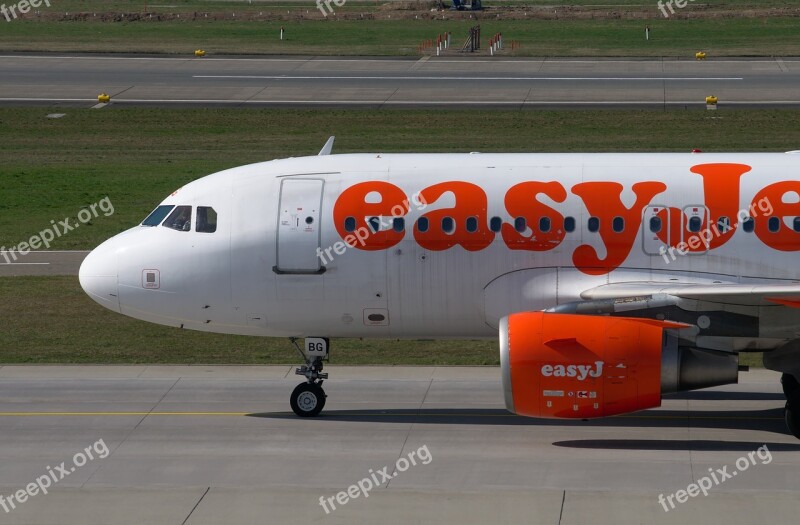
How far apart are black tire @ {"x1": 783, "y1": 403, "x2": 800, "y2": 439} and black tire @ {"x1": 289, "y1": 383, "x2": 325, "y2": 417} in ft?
24.0

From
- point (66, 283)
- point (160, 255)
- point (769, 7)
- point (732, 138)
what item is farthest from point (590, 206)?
point (769, 7)

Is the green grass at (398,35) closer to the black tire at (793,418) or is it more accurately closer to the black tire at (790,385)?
the black tire at (790,385)

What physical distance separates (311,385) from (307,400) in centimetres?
26

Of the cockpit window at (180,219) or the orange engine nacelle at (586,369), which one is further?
the cockpit window at (180,219)

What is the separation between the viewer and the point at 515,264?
19594mm

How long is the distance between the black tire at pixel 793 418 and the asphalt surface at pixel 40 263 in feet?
61.6

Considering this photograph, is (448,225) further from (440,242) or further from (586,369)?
(586,369)

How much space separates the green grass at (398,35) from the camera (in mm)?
65688

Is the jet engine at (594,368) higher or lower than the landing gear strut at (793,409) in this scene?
higher

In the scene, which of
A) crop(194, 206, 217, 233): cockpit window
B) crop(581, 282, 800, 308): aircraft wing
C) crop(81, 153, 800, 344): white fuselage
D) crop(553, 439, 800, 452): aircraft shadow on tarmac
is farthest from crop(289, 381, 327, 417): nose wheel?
crop(581, 282, 800, 308): aircraft wing

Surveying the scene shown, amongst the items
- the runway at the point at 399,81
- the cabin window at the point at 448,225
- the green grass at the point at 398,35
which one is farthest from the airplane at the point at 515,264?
the green grass at the point at 398,35

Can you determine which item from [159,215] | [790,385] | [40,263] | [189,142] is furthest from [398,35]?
[790,385]

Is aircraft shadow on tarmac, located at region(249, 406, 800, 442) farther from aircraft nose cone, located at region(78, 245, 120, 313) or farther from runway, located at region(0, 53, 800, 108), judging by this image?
runway, located at region(0, 53, 800, 108)

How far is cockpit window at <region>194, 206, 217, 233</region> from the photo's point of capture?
66.7ft
